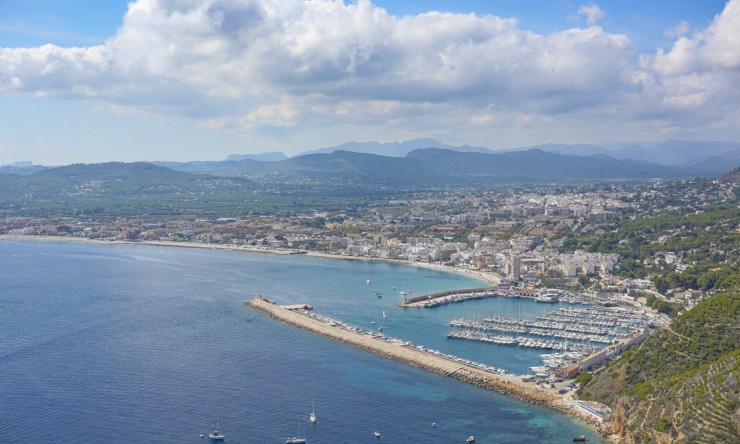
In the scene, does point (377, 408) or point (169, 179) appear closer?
point (377, 408)

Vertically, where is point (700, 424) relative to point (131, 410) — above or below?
above

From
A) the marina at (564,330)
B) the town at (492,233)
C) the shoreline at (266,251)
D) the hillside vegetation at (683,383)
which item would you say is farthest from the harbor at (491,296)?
the hillside vegetation at (683,383)

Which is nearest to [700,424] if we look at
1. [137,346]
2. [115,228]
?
[137,346]

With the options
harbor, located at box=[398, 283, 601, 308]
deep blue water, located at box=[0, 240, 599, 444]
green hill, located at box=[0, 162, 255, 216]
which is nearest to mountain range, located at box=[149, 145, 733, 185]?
green hill, located at box=[0, 162, 255, 216]

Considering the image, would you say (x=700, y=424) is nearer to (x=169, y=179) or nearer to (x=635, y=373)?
(x=635, y=373)

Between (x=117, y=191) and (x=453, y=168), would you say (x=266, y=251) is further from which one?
(x=453, y=168)

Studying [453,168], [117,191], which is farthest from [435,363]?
[453,168]
